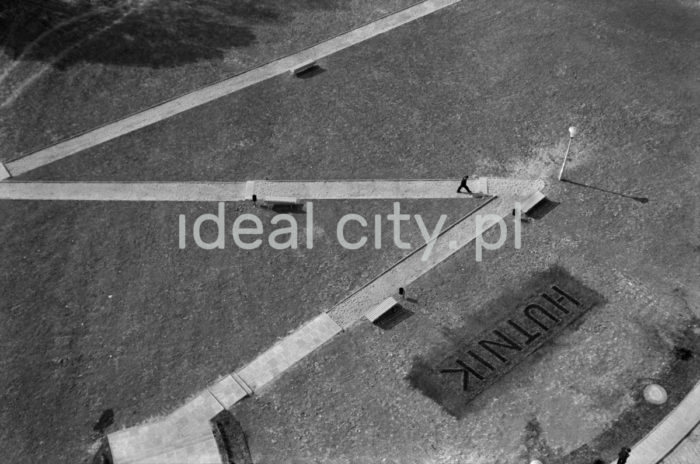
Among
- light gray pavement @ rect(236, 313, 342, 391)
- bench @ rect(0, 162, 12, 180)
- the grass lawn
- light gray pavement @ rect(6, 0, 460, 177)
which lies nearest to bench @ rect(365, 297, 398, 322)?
light gray pavement @ rect(236, 313, 342, 391)

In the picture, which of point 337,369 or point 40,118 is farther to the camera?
point 40,118

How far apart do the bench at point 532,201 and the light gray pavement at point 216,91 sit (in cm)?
1251

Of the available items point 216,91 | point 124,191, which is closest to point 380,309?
point 124,191

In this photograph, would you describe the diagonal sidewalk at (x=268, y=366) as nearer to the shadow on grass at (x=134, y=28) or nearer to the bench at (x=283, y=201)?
the bench at (x=283, y=201)

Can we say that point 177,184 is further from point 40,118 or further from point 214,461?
point 214,461

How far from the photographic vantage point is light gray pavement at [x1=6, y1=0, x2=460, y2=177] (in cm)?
2877

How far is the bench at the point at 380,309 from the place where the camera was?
74.9ft

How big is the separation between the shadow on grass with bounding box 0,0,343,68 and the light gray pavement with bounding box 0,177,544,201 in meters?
7.89

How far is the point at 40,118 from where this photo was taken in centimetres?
3041

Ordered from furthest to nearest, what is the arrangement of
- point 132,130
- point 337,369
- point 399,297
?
point 132,130 → point 399,297 → point 337,369

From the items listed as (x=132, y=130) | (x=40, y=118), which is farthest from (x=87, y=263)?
(x=40, y=118)

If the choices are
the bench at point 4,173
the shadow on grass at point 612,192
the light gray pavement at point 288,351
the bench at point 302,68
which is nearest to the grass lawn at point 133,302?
the light gray pavement at point 288,351

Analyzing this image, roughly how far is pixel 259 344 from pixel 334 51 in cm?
1611

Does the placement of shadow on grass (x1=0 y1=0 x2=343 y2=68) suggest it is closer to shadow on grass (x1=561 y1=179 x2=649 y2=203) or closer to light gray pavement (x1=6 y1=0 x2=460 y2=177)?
light gray pavement (x1=6 y1=0 x2=460 y2=177)
